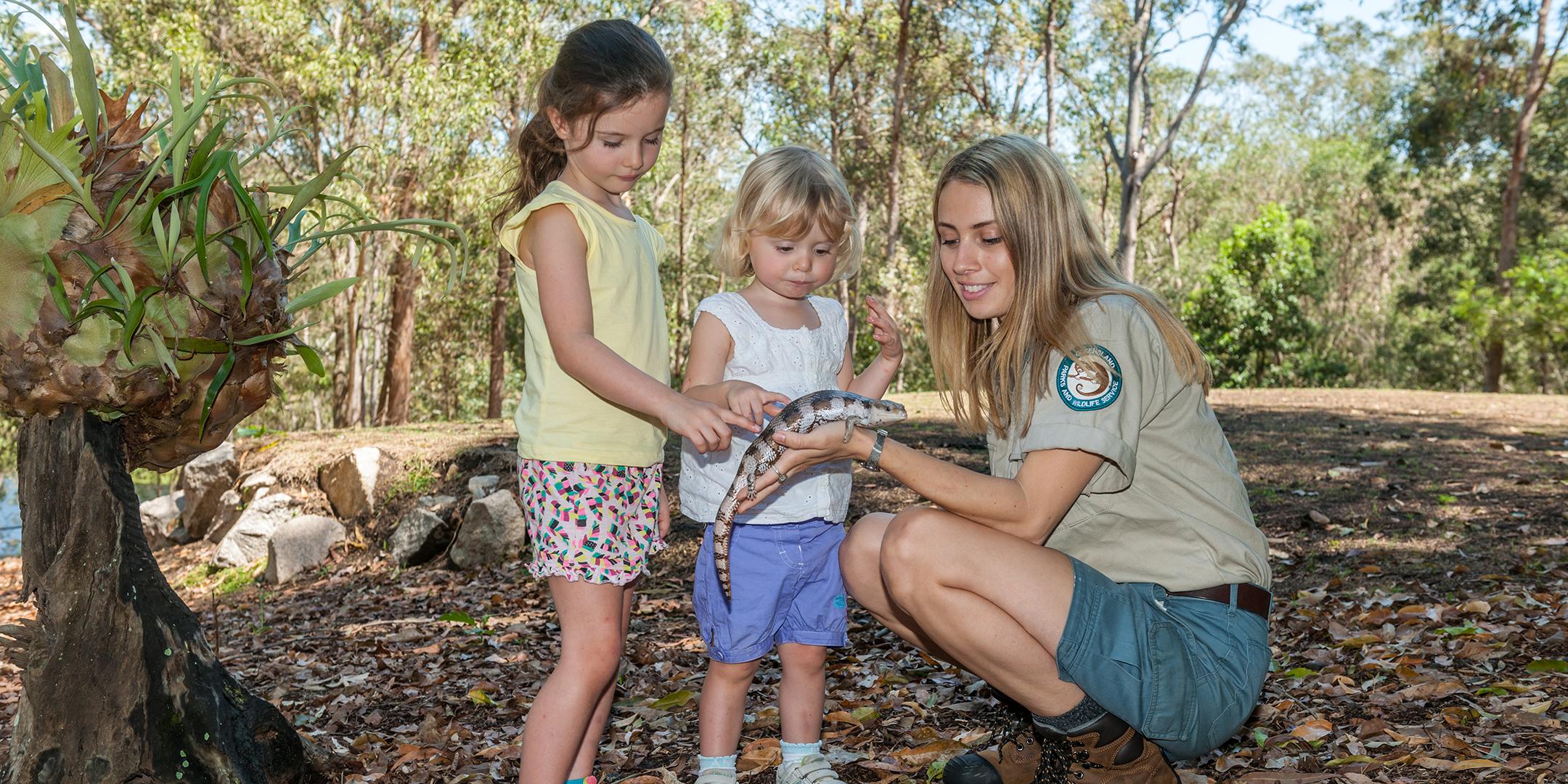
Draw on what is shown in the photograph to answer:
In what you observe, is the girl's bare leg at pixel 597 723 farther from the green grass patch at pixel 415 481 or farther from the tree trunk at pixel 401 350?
the tree trunk at pixel 401 350

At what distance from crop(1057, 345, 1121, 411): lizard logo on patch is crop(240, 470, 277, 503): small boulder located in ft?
23.6

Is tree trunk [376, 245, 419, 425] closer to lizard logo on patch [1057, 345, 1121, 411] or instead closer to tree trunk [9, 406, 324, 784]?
tree trunk [9, 406, 324, 784]

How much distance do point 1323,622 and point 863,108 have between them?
19.2m

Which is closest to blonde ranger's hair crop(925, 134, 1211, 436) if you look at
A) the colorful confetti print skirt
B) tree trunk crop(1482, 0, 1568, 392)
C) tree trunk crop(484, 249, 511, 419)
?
the colorful confetti print skirt

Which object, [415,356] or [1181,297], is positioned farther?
[1181,297]

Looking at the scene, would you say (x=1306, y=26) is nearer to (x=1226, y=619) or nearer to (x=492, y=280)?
(x=492, y=280)

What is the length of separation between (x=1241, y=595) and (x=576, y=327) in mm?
1595

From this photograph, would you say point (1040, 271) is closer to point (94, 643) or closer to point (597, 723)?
point (597, 723)

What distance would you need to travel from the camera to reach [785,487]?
272cm

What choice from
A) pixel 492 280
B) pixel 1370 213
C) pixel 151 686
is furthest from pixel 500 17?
pixel 1370 213

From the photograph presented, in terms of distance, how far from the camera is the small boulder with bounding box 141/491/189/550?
8.54 meters

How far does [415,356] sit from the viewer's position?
73.9 ft

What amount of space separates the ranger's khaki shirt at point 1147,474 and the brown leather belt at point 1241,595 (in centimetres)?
1

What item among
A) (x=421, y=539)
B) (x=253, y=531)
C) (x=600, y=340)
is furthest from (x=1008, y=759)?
(x=253, y=531)
